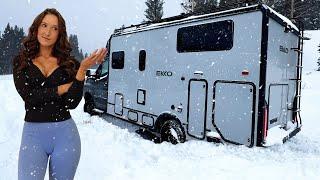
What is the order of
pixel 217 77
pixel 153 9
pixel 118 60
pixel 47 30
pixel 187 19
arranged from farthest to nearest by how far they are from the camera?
pixel 153 9 < pixel 118 60 < pixel 187 19 < pixel 217 77 < pixel 47 30

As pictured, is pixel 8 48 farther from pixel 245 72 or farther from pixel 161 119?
pixel 245 72

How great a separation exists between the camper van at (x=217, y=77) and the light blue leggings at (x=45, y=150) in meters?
4.11

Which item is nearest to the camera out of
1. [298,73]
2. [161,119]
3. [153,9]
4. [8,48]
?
[298,73]

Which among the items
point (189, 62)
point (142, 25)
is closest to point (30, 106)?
point (189, 62)

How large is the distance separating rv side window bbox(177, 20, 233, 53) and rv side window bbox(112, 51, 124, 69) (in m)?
2.63

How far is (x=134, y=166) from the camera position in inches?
199

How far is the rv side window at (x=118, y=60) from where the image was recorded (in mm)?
9502

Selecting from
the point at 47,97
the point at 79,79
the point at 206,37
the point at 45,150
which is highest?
the point at 206,37

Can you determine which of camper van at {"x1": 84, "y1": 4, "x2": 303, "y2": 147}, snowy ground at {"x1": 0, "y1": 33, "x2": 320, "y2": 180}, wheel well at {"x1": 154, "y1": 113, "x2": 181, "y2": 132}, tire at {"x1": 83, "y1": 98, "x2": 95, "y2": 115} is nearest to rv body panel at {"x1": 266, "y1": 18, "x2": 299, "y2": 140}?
camper van at {"x1": 84, "y1": 4, "x2": 303, "y2": 147}

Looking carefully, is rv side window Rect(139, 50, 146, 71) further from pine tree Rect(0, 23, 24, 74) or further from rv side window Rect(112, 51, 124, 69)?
pine tree Rect(0, 23, 24, 74)

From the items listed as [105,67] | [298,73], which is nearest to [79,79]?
[298,73]

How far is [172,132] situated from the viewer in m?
7.37

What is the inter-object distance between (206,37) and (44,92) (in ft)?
15.4

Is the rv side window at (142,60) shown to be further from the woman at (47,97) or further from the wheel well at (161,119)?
the woman at (47,97)
